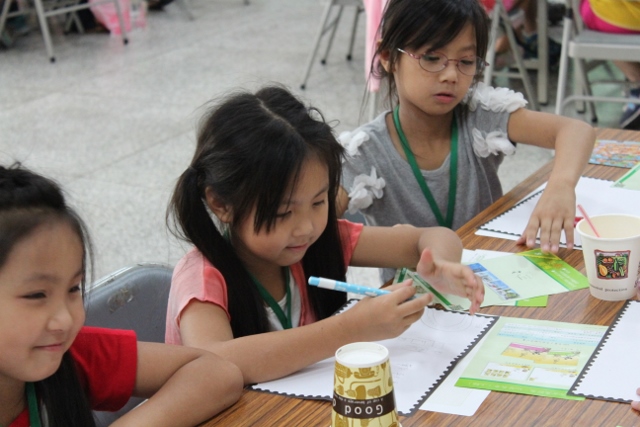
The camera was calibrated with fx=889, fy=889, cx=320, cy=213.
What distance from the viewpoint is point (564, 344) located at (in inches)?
45.3

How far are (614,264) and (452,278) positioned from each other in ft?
0.75

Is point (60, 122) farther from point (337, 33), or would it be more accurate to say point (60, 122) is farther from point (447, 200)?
point (447, 200)

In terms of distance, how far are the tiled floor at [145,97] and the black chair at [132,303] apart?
1147mm

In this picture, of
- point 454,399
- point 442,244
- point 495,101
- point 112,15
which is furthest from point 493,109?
point 112,15

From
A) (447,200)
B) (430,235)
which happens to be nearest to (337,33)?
(447,200)

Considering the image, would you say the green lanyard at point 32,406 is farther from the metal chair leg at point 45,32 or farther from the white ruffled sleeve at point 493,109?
the metal chair leg at point 45,32

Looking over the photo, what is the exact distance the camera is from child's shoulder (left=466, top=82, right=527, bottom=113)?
6.08 ft

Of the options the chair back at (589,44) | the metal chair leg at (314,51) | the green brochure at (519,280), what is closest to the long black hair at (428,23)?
the green brochure at (519,280)

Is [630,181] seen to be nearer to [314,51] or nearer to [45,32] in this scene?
[314,51]

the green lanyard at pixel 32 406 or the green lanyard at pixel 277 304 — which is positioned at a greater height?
the green lanyard at pixel 32 406

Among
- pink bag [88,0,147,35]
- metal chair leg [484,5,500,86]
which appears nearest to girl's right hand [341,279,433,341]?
metal chair leg [484,5,500,86]

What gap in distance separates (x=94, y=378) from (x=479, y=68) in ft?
3.26

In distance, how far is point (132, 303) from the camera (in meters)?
1.40

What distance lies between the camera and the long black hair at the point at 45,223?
0.97m
